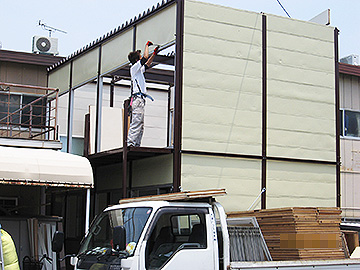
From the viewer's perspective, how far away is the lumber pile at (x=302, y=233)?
27.3 feet

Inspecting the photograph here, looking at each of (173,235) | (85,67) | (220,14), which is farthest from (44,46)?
(173,235)

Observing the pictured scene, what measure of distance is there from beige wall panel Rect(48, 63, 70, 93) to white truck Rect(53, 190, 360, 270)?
31.8 feet

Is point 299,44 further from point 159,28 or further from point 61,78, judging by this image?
point 61,78

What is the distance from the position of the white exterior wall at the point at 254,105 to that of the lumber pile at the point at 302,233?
352 centimetres

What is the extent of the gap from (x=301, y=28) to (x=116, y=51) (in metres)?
4.56

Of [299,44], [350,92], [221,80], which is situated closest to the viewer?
[221,80]

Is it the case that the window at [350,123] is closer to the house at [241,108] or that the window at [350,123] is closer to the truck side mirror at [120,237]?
the house at [241,108]

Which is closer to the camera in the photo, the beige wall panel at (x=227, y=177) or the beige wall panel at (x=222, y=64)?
the beige wall panel at (x=227, y=177)

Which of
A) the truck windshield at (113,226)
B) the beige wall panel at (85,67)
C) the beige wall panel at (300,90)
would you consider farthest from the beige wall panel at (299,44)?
the truck windshield at (113,226)

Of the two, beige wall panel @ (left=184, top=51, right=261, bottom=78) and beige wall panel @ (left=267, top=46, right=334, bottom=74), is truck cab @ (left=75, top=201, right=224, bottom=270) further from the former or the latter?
beige wall panel @ (left=267, top=46, right=334, bottom=74)

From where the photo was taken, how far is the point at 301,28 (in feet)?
44.5

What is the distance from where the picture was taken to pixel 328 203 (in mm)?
13398

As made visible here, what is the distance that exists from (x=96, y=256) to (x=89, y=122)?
8337 mm

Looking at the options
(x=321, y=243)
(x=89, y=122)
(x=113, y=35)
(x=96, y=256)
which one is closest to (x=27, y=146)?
(x=89, y=122)
